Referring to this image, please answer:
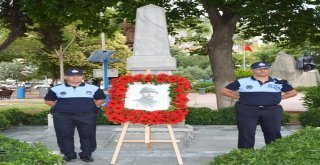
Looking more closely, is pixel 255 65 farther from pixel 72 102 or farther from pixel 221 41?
pixel 221 41

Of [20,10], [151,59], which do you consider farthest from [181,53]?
[151,59]

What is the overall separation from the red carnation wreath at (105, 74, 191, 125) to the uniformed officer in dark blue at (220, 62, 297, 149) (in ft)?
4.01

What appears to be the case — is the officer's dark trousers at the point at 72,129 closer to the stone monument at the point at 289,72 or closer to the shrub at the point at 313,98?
the shrub at the point at 313,98

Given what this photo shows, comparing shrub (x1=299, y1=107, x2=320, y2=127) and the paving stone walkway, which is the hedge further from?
shrub (x1=299, y1=107, x2=320, y2=127)

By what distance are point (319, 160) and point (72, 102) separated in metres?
4.69

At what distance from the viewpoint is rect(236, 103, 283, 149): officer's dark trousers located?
26.2ft

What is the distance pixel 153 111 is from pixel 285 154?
12.2 feet

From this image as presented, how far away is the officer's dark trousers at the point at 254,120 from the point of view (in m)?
8.00

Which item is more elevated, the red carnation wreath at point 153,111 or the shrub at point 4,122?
the red carnation wreath at point 153,111

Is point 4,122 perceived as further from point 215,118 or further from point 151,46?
point 215,118

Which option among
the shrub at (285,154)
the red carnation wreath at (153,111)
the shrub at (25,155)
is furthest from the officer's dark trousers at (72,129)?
the shrub at (285,154)

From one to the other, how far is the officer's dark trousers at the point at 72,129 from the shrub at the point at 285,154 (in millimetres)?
3252

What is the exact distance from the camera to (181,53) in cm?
6894

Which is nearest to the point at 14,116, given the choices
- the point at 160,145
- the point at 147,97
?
the point at 160,145
